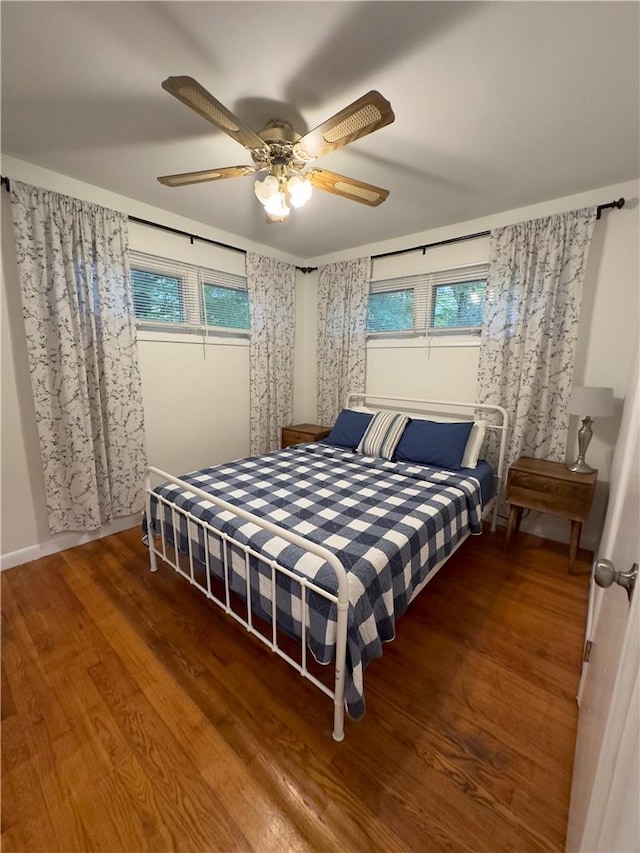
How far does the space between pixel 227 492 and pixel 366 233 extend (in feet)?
8.41

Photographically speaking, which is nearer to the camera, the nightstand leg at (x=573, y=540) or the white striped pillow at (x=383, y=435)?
the nightstand leg at (x=573, y=540)

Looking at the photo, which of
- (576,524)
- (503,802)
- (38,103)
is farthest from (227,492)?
(576,524)

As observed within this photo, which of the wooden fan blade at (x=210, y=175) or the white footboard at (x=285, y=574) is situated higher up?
the wooden fan blade at (x=210, y=175)

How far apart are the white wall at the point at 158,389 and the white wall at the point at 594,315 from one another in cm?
152

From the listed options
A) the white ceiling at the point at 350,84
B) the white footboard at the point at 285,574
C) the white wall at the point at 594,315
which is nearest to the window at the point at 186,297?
the white ceiling at the point at 350,84

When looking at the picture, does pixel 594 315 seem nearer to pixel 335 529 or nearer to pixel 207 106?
pixel 335 529

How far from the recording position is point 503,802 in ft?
3.48

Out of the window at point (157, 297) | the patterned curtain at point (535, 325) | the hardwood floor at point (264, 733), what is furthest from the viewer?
the window at point (157, 297)

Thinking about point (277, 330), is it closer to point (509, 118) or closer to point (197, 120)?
point (197, 120)

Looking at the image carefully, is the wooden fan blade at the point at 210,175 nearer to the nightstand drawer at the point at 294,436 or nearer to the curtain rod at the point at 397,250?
the curtain rod at the point at 397,250

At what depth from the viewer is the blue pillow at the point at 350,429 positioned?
Answer: 293 centimetres

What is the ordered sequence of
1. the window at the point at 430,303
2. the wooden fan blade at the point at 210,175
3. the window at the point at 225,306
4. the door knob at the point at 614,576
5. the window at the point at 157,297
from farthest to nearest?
the window at the point at 225,306
the window at the point at 430,303
the window at the point at 157,297
the wooden fan blade at the point at 210,175
the door knob at the point at 614,576

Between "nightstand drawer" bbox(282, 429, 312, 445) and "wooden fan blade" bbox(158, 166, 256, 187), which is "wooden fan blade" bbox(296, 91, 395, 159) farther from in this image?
"nightstand drawer" bbox(282, 429, 312, 445)

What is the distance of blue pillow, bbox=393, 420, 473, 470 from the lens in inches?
96.3
